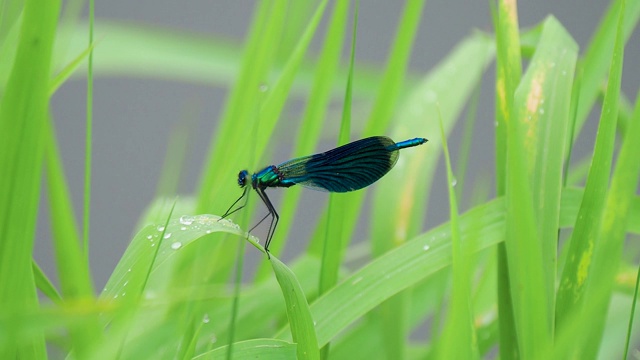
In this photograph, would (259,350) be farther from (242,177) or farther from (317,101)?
(317,101)

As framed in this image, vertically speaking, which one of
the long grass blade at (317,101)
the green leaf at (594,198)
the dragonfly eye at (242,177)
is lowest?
the green leaf at (594,198)

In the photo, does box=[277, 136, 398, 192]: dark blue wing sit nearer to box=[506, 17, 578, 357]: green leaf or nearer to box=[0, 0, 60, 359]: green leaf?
box=[506, 17, 578, 357]: green leaf

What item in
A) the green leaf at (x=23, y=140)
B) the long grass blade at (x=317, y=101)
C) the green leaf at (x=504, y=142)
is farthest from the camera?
the long grass blade at (x=317, y=101)

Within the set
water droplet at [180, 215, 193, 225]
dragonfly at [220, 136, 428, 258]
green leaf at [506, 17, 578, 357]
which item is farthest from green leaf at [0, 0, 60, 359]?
green leaf at [506, 17, 578, 357]

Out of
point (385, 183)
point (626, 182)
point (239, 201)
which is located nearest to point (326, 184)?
point (239, 201)

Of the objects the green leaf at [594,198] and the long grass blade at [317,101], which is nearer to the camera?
the green leaf at [594,198]

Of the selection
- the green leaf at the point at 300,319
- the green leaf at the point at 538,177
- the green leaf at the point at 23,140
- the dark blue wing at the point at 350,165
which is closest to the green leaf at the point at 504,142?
the green leaf at the point at 538,177

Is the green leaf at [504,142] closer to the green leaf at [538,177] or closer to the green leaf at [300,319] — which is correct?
the green leaf at [538,177]

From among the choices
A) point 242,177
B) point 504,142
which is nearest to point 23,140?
point 242,177
